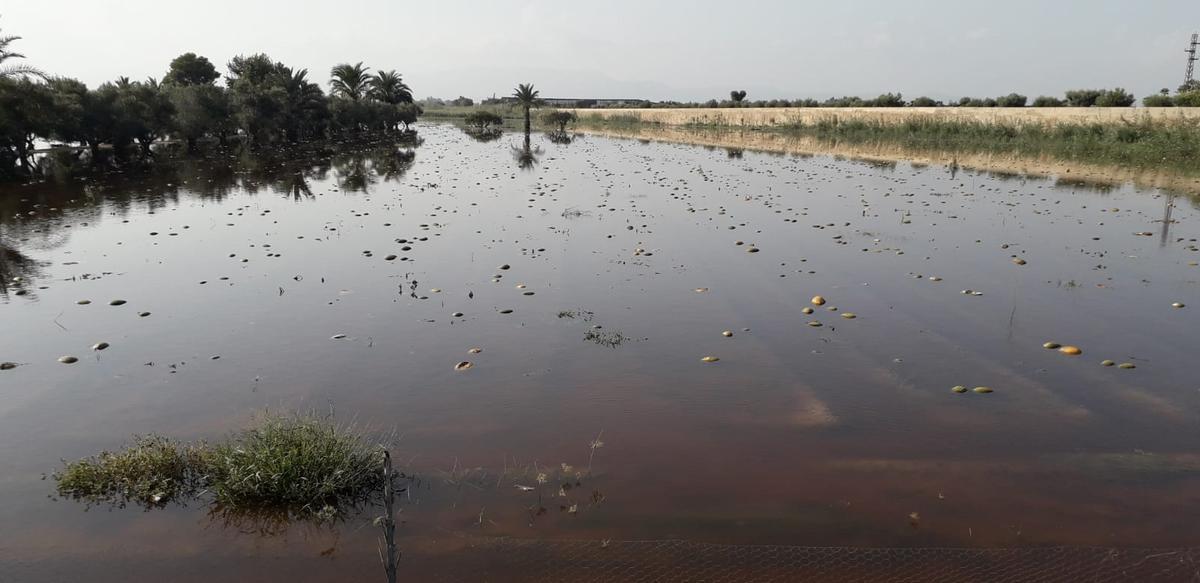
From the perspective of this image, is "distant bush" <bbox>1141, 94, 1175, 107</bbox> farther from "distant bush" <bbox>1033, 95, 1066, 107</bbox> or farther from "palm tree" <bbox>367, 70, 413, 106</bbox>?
"palm tree" <bbox>367, 70, 413, 106</bbox>

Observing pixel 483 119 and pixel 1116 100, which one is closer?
pixel 1116 100

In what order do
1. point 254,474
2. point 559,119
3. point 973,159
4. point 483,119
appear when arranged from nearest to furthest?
1. point 254,474
2. point 973,159
3. point 559,119
4. point 483,119

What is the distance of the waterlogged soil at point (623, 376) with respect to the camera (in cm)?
510

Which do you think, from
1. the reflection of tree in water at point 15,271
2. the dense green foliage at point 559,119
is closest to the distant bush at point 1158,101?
the dense green foliage at point 559,119

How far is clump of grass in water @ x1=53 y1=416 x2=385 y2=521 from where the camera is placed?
17.3 ft

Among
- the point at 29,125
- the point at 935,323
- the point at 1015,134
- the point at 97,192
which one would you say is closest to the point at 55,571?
the point at 935,323

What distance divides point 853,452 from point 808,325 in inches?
141

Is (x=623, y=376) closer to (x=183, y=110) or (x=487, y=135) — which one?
(x=183, y=110)

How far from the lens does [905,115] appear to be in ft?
171

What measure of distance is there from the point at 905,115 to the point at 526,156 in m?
32.1

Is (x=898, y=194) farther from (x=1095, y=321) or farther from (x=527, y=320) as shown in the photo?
(x=527, y=320)

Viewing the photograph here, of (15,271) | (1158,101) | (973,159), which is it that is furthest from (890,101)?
(15,271)

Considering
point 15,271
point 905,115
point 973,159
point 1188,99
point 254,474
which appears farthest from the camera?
point 905,115

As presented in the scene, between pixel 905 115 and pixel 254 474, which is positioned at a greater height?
pixel 905 115
